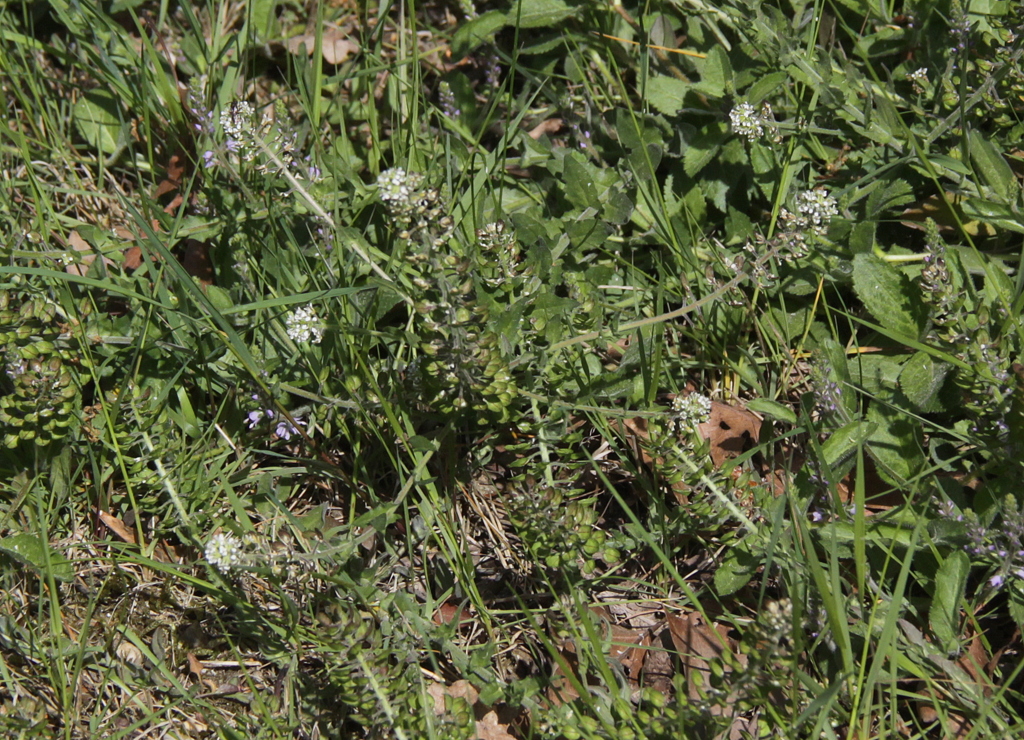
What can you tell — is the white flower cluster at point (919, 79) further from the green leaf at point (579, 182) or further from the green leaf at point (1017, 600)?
the green leaf at point (1017, 600)

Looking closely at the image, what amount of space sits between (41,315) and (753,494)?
273 cm

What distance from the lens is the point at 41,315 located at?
3322 millimetres

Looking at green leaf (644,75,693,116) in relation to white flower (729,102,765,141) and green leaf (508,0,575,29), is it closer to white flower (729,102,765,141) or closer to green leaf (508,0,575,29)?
white flower (729,102,765,141)

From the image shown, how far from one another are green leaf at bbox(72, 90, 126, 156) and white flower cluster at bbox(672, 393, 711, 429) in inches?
118

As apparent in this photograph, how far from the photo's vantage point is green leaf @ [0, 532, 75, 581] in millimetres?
3303

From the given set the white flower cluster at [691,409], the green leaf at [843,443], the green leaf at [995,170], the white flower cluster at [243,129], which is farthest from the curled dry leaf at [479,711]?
the green leaf at [995,170]

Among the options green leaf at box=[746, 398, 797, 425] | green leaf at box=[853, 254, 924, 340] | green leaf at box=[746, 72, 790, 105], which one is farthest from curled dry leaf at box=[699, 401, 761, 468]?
green leaf at box=[746, 72, 790, 105]

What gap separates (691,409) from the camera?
119 inches

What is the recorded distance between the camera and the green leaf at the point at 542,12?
13.1 feet

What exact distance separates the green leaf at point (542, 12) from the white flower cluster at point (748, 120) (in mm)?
989

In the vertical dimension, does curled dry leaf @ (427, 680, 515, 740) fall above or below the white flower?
below

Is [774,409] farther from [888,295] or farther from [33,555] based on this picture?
[33,555]

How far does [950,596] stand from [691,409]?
107cm

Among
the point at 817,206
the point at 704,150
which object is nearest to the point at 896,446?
the point at 817,206
